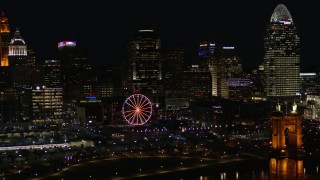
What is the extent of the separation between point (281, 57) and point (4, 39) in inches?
1801

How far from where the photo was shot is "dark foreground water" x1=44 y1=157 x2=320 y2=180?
3600 centimetres

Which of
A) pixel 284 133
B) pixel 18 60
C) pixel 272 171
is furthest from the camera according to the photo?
pixel 18 60

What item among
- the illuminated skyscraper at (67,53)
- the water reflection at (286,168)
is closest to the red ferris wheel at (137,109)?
the water reflection at (286,168)

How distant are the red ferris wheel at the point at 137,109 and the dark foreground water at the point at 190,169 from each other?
58.9 feet

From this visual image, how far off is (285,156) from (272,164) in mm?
3005

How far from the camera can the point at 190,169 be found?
38.0 meters

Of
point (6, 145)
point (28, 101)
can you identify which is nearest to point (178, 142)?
point (6, 145)

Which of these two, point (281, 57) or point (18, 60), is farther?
point (281, 57)

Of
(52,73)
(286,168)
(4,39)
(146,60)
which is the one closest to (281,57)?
(146,60)

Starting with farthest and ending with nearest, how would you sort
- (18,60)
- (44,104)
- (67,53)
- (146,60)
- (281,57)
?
(67,53)
(281,57)
(18,60)
(146,60)
(44,104)

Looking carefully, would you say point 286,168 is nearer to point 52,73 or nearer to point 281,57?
point 281,57

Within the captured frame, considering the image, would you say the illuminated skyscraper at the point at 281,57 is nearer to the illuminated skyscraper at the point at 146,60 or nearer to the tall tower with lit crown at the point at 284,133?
the illuminated skyscraper at the point at 146,60

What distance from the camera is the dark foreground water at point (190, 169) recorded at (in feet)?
118

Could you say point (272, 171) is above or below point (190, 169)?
below
